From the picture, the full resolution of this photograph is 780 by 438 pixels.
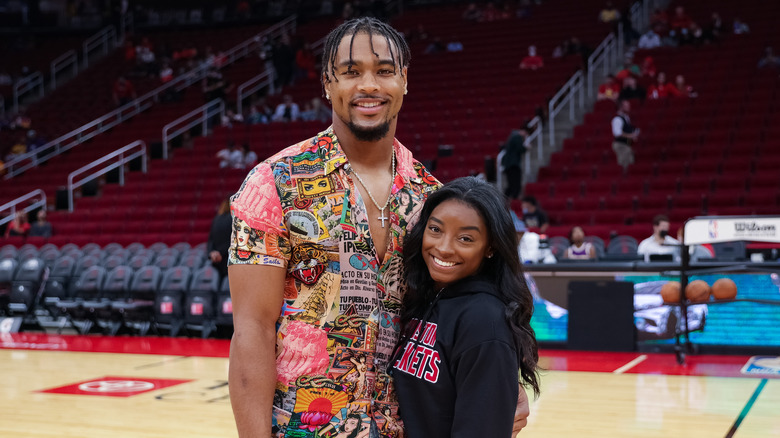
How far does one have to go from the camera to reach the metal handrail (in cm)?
1695

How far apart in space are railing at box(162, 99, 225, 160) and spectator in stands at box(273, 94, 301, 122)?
1.83 metres

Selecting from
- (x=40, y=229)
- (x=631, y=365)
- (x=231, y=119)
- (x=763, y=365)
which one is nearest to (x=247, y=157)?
(x=231, y=119)

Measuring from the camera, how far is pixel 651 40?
14945 mm

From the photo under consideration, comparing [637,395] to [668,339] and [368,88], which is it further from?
[368,88]

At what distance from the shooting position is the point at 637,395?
224 inches

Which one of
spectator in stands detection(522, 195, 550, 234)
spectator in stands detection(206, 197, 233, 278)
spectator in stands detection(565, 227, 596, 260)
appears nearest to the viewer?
spectator in stands detection(565, 227, 596, 260)

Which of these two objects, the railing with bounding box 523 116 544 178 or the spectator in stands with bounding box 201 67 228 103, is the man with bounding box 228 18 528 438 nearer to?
the railing with bounding box 523 116 544 178

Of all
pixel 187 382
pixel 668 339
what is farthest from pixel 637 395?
pixel 187 382

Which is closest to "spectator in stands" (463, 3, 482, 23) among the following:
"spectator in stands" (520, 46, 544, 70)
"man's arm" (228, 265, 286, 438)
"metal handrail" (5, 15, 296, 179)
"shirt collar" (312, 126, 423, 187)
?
"spectator in stands" (520, 46, 544, 70)

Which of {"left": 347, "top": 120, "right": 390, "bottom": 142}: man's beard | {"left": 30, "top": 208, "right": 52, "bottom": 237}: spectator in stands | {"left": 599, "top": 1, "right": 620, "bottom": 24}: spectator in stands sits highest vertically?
{"left": 599, "top": 1, "right": 620, "bottom": 24}: spectator in stands

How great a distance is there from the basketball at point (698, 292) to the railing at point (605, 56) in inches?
330

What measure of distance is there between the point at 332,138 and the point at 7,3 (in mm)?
25142

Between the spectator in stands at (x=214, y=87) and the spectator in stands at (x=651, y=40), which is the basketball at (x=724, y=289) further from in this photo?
the spectator in stands at (x=214, y=87)

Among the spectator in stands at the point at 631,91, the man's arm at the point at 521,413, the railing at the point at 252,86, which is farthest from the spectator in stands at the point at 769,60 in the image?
the man's arm at the point at 521,413
